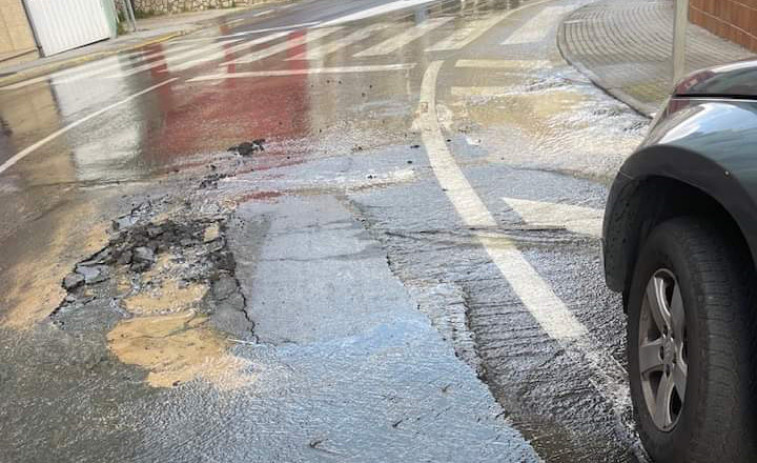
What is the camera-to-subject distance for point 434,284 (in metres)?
4.30

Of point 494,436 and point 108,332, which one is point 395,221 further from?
point 494,436

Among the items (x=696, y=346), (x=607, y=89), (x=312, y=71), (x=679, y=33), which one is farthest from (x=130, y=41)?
(x=696, y=346)

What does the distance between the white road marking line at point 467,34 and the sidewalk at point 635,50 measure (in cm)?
168

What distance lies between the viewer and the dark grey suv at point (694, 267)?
6.98ft

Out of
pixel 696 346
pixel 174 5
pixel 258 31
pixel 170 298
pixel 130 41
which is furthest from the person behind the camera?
pixel 174 5

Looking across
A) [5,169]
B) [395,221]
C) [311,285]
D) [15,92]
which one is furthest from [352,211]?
[15,92]

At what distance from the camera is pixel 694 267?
7.55 feet

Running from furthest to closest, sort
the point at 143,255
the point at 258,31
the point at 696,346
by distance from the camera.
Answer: the point at 258,31 < the point at 143,255 < the point at 696,346

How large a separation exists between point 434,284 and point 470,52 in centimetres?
906

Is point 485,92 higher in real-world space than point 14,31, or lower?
lower

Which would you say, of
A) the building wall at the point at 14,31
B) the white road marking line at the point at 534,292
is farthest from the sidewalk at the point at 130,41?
the white road marking line at the point at 534,292

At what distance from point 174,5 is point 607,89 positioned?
80.4ft

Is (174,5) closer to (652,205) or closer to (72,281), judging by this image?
(72,281)

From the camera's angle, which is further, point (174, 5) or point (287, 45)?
point (174, 5)
